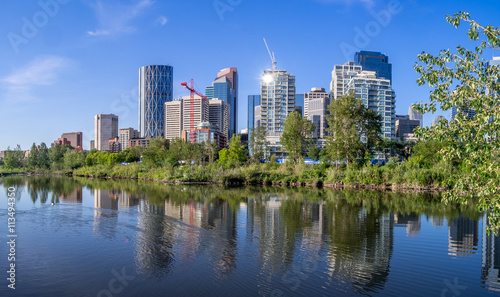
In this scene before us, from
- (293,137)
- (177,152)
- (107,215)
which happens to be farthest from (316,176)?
(177,152)

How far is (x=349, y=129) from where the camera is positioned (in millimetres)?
67938

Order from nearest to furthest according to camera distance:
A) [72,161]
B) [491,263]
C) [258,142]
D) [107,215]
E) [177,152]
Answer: [491,263], [107,215], [258,142], [177,152], [72,161]

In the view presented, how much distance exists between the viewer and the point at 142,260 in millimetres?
16203

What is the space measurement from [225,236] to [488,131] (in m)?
15.2

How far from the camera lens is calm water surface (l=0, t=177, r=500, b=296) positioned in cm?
1316

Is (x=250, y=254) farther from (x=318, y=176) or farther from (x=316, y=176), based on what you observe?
(x=318, y=176)

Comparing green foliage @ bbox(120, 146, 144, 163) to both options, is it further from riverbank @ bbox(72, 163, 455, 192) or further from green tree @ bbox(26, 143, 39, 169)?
riverbank @ bbox(72, 163, 455, 192)

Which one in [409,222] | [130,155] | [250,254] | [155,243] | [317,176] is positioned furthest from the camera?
[130,155]

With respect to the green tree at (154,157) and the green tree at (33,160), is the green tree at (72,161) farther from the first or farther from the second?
the green tree at (154,157)

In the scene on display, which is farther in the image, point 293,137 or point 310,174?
point 293,137

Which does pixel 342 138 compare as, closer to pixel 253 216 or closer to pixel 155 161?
pixel 253 216

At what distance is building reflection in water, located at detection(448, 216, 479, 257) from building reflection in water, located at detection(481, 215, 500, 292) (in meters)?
0.54

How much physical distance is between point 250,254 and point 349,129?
5498cm

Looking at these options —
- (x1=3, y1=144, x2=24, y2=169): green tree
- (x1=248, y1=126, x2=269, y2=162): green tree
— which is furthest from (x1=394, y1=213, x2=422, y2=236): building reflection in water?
(x1=3, y1=144, x2=24, y2=169): green tree
